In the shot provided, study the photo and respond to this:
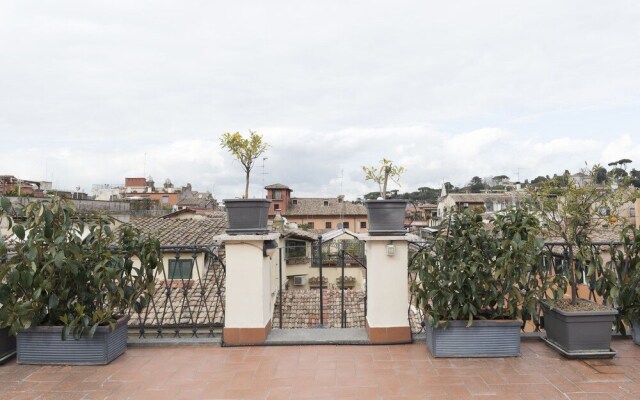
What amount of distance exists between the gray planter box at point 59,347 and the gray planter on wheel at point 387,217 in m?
2.45

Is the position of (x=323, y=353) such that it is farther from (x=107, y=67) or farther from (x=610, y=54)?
(x=610, y=54)

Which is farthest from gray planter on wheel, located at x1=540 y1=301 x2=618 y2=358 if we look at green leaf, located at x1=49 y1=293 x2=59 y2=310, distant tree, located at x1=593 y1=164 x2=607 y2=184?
green leaf, located at x1=49 y1=293 x2=59 y2=310

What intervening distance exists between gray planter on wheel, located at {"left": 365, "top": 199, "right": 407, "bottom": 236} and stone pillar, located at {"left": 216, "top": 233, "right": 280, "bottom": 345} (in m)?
0.98

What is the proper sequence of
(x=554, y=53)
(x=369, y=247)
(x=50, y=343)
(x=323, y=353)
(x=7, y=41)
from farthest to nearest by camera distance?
1. (x=554, y=53)
2. (x=7, y=41)
3. (x=369, y=247)
4. (x=323, y=353)
5. (x=50, y=343)

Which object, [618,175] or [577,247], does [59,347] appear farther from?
[618,175]

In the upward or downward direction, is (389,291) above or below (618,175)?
below

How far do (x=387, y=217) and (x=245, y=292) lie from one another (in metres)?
1.49

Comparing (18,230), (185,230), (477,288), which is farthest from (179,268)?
(185,230)

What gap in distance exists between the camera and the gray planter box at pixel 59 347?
2930 mm

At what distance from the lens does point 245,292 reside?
10.8 ft

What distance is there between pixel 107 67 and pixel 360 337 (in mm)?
→ 6176

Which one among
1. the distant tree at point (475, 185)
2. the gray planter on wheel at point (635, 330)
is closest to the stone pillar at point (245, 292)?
the gray planter on wheel at point (635, 330)

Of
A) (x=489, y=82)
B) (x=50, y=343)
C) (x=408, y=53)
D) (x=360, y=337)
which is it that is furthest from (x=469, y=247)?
(x=489, y=82)

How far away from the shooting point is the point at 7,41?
5328 millimetres
